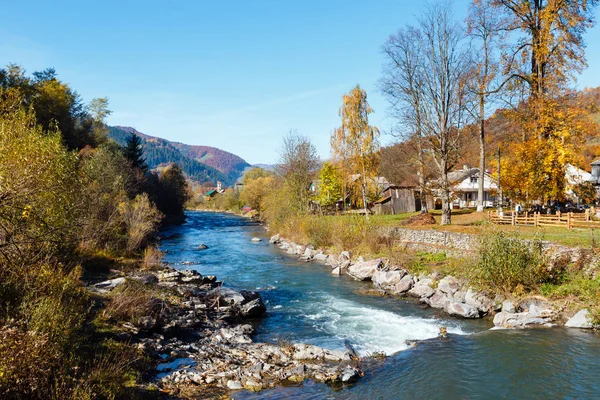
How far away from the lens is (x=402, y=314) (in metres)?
16.1

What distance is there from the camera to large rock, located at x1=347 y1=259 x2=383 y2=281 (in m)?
22.2

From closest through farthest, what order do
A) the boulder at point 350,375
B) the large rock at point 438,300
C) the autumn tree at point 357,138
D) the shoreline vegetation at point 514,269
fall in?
the boulder at point 350,375
the shoreline vegetation at point 514,269
the large rock at point 438,300
the autumn tree at point 357,138

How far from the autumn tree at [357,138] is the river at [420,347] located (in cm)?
1791

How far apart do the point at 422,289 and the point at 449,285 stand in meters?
1.19

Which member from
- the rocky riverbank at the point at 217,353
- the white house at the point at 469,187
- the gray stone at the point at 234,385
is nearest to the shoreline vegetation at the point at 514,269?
the rocky riverbank at the point at 217,353

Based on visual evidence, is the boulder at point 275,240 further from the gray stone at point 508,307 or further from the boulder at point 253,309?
the gray stone at point 508,307

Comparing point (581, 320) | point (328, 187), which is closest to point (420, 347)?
point (581, 320)

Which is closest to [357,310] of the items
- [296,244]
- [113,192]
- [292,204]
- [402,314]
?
[402,314]

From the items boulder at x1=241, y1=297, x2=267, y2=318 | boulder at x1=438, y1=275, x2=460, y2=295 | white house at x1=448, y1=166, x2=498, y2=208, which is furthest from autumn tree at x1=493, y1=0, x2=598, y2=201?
white house at x1=448, y1=166, x2=498, y2=208

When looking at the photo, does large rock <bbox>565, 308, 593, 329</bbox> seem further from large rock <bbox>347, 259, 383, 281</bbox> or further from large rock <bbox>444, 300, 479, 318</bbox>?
large rock <bbox>347, 259, 383, 281</bbox>

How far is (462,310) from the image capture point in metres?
15.6

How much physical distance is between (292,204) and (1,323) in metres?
34.9

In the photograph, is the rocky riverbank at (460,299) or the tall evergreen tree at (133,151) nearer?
the rocky riverbank at (460,299)

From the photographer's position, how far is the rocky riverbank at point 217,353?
32.4 ft
